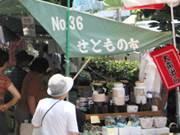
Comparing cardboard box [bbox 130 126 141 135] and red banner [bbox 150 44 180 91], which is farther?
red banner [bbox 150 44 180 91]

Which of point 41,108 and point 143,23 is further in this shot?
point 143,23

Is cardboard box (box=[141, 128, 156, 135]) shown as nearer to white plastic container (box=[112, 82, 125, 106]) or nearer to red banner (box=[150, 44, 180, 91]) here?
white plastic container (box=[112, 82, 125, 106])

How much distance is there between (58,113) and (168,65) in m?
2.43

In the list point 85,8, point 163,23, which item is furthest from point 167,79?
point 85,8

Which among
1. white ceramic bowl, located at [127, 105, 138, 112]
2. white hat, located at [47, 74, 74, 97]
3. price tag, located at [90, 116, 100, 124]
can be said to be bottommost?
price tag, located at [90, 116, 100, 124]

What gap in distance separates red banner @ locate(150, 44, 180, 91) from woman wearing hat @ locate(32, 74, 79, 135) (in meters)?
2.20

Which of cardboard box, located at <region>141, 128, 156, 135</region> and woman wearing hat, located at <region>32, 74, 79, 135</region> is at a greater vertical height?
woman wearing hat, located at <region>32, 74, 79, 135</region>

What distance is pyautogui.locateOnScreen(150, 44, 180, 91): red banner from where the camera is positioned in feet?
12.8

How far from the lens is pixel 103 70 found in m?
7.71

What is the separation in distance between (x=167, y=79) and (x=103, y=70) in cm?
384

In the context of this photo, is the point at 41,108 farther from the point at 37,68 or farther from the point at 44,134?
the point at 37,68

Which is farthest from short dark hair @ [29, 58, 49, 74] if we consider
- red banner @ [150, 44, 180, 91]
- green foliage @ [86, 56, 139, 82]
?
green foliage @ [86, 56, 139, 82]

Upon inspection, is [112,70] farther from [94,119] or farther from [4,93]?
[4,93]

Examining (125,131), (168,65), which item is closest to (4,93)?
(125,131)
